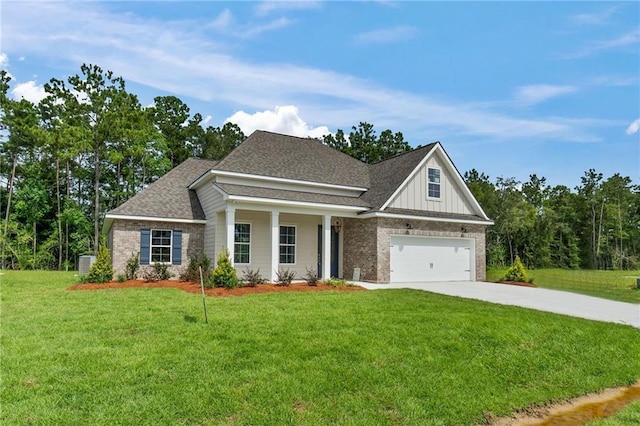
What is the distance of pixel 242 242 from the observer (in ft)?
52.7

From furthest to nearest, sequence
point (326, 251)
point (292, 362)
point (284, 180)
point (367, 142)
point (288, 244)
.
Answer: point (367, 142)
point (288, 244)
point (284, 180)
point (326, 251)
point (292, 362)

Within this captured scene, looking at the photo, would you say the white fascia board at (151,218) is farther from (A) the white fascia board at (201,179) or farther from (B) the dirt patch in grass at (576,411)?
(B) the dirt patch in grass at (576,411)

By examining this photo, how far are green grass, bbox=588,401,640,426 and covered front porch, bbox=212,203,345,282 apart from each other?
1097cm

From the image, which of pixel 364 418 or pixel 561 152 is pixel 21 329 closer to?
pixel 364 418

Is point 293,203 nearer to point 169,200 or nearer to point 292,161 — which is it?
point 292,161

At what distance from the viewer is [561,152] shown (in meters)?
23.3

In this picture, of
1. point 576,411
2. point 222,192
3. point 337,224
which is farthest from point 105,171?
point 576,411

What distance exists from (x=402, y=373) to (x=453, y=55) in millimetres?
11136

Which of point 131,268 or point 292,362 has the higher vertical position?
point 131,268

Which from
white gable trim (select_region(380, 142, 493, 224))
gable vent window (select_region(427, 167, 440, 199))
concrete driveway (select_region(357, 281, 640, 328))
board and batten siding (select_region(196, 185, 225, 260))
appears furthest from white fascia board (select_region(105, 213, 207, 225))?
concrete driveway (select_region(357, 281, 640, 328))

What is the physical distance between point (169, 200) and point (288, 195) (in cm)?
522

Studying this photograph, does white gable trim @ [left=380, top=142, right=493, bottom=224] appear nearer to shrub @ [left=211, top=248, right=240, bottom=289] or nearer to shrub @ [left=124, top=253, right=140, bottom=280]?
shrub @ [left=211, top=248, right=240, bottom=289]

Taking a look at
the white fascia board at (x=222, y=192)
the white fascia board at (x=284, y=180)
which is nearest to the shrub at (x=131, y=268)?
the white fascia board at (x=222, y=192)

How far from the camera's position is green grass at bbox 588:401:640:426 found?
186 inches
